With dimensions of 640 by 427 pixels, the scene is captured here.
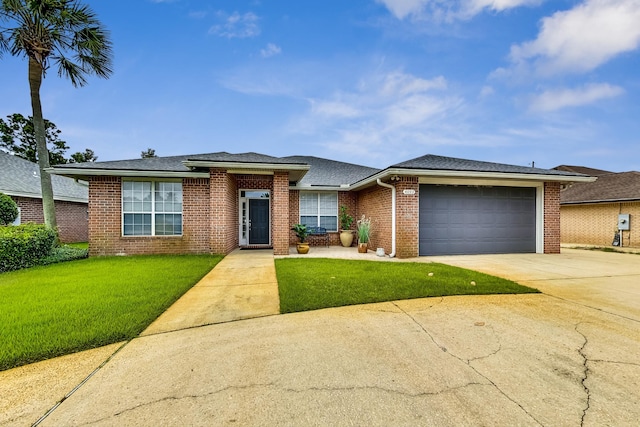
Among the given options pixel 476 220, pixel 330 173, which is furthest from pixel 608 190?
pixel 330 173

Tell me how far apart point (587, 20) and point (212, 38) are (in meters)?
14.8

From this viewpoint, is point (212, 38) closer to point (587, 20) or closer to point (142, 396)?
point (142, 396)

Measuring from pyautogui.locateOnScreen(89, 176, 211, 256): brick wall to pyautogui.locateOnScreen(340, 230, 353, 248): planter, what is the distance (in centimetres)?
555

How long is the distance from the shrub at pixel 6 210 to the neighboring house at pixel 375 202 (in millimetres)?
2337

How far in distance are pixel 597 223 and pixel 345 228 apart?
12886 mm

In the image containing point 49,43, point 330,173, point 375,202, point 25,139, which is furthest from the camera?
point 25,139

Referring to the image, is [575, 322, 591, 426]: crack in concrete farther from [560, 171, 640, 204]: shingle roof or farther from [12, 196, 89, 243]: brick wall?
[12, 196, 89, 243]: brick wall

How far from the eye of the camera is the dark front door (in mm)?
12195

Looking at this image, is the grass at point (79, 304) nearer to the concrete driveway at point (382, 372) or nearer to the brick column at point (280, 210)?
the concrete driveway at point (382, 372)

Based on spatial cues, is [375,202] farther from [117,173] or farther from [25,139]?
[25,139]

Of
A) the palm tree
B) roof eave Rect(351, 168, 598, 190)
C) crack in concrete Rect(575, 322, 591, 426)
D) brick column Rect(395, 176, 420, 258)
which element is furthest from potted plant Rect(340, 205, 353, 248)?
the palm tree

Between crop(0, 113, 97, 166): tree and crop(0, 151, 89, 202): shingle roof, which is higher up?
crop(0, 113, 97, 166): tree

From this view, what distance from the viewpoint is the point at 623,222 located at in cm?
1262

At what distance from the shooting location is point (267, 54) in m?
12.9
